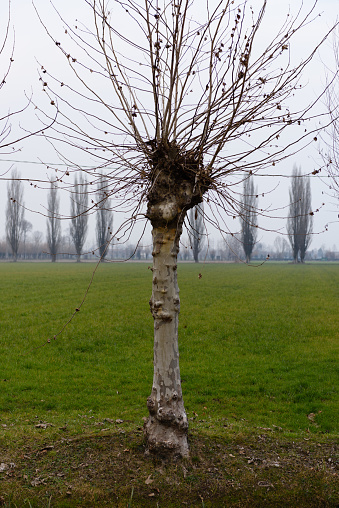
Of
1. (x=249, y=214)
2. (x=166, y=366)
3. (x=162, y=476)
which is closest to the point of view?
(x=162, y=476)

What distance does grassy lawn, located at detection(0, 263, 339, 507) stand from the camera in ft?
12.6

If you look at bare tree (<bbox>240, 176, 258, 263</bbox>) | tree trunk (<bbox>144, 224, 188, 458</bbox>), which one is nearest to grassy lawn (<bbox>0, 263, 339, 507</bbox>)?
tree trunk (<bbox>144, 224, 188, 458</bbox>)

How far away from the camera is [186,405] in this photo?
7.34m

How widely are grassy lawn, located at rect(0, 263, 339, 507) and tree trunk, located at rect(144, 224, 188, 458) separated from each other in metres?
0.22

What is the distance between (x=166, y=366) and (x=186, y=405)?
11.3 feet

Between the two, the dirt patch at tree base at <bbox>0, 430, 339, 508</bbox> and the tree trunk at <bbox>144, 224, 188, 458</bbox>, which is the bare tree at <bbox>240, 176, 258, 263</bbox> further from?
the dirt patch at tree base at <bbox>0, 430, 339, 508</bbox>

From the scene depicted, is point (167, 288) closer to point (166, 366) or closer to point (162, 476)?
point (166, 366)

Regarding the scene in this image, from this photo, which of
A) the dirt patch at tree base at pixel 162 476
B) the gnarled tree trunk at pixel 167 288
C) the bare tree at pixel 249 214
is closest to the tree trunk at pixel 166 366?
the gnarled tree trunk at pixel 167 288

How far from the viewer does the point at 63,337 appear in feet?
37.6

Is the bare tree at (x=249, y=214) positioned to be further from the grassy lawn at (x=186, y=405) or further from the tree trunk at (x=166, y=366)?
the grassy lawn at (x=186, y=405)

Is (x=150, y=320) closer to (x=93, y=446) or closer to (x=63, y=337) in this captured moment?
(x=63, y=337)

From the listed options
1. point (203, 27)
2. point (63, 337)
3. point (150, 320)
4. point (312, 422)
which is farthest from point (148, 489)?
point (150, 320)

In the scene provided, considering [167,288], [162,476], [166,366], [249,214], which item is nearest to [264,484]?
[162,476]

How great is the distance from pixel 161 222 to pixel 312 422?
14.7 ft
